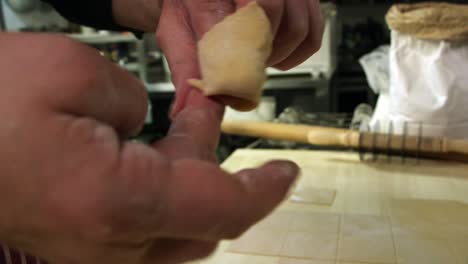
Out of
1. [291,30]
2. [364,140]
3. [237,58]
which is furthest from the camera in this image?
[364,140]

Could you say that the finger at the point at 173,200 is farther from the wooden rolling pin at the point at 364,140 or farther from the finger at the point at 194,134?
the wooden rolling pin at the point at 364,140

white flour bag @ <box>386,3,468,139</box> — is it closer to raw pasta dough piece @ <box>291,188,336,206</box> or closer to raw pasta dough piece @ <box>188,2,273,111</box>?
raw pasta dough piece @ <box>291,188,336,206</box>

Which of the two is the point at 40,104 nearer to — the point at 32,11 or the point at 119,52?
the point at 119,52

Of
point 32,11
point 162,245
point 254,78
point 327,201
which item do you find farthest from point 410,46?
point 32,11

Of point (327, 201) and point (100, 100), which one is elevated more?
point (100, 100)

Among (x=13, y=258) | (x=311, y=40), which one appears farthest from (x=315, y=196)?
(x=13, y=258)

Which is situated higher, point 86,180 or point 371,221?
point 86,180

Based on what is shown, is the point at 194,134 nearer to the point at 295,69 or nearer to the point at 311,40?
the point at 311,40

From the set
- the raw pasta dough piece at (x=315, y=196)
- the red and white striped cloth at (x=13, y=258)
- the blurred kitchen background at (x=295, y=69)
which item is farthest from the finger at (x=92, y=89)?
the blurred kitchen background at (x=295, y=69)
